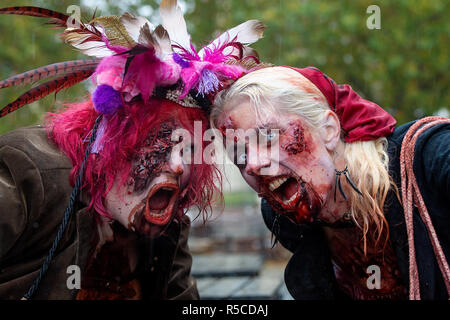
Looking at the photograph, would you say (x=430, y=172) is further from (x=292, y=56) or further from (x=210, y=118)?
(x=292, y=56)

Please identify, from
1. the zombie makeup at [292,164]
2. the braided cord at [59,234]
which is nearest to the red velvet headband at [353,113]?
the zombie makeup at [292,164]

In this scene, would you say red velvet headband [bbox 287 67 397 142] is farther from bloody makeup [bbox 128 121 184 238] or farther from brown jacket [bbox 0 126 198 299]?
brown jacket [bbox 0 126 198 299]

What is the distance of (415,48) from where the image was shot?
316 inches

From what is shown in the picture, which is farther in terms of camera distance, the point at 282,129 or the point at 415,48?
the point at 415,48

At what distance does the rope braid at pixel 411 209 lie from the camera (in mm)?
2422

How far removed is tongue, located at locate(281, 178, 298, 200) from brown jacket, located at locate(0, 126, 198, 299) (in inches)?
39.2

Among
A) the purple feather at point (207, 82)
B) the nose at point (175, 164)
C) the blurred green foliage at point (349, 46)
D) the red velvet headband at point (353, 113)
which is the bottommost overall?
the nose at point (175, 164)

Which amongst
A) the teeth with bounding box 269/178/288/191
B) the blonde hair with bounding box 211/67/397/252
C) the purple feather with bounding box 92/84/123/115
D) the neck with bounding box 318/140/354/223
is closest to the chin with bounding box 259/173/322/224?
the teeth with bounding box 269/178/288/191

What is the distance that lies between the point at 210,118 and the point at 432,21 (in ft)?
20.5

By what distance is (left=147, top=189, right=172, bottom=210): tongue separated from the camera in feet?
8.49

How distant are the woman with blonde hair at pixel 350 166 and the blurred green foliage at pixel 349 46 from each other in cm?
560

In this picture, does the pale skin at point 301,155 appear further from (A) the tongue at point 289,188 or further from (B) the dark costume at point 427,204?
(B) the dark costume at point 427,204
